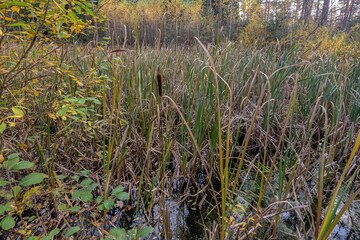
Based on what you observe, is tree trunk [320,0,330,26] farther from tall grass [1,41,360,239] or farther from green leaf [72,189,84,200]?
green leaf [72,189,84,200]

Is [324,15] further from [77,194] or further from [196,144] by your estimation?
[77,194]

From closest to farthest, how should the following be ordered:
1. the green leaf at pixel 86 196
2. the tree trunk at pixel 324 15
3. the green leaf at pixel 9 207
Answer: the green leaf at pixel 9 207, the green leaf at pixel 86 196, the tree trunk at pixel 324 15

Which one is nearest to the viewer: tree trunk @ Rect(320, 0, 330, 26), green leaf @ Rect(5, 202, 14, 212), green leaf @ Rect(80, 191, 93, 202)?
green leaf @ Rect(5, 202, 14, 212)

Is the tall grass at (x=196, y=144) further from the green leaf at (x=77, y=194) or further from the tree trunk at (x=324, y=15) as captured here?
the tree trunk at (x=324, y=15)

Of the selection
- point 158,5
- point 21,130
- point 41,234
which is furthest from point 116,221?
point 158,5

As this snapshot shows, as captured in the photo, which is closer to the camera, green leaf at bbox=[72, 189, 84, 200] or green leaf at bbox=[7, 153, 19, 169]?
green leaf at bbox=[7, 153, 19, 169]

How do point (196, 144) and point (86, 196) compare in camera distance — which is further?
point (86, 196)

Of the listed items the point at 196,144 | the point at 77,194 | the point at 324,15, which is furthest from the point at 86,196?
the point at 324,15

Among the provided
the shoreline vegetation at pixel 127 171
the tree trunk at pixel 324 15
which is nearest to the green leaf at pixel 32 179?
the shoreline vegetation at pixel 127 171

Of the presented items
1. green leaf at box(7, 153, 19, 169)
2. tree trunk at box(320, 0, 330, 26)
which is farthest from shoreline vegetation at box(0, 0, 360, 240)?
tree trunk at box(320, 0, 330, 26)

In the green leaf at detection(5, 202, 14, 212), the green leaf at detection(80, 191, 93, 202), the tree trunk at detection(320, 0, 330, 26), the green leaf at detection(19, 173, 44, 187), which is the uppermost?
the tree trunk at detection(320, 0, 330, 26)

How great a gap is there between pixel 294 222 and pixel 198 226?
495 mm

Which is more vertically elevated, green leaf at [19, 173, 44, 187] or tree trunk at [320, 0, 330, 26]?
tree trunk at [320, 0, 330, 26]

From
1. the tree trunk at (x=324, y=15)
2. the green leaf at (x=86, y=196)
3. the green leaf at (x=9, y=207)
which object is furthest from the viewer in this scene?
the tree trunk at (x=324, y=15)
